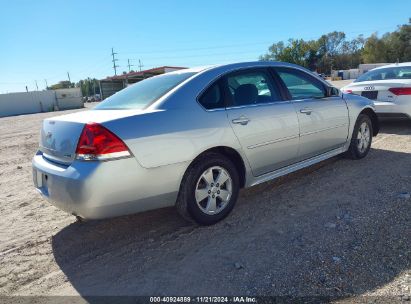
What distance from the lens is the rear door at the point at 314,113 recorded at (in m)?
4.54

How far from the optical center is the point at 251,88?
4.12m

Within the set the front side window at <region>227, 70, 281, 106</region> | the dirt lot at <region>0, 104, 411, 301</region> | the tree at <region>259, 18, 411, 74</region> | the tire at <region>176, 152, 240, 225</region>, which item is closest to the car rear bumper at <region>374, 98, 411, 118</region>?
the dirt lot at <region>0, 104, 411, 301</region>

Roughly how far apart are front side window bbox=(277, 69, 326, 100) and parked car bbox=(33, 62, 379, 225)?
2 centimetres

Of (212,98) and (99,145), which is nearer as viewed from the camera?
(99,145)

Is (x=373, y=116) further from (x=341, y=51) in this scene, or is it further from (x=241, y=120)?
(x=341, y=51)

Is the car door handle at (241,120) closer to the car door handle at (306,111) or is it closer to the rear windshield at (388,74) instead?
the car door handle at (306,111)

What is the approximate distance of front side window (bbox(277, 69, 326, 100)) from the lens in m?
4.55

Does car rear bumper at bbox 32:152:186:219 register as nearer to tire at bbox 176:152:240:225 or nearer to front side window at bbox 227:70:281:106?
tire at bbox 176:152:240:225

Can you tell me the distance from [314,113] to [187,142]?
6.96 ft

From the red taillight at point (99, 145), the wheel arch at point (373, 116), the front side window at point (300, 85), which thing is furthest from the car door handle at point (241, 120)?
the wheel arch at point (373, 116)

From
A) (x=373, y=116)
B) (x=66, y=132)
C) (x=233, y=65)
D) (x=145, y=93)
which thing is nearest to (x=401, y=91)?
(x=373, y=116)

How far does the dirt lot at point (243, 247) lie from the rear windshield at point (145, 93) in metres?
1.30

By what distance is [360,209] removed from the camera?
3.83 m

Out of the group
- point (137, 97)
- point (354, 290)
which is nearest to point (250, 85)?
point (137, 97)
